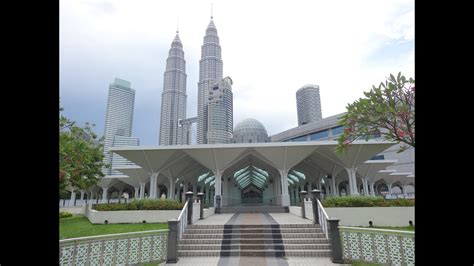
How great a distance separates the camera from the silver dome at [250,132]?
42375 millimetres

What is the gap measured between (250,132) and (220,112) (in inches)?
2004

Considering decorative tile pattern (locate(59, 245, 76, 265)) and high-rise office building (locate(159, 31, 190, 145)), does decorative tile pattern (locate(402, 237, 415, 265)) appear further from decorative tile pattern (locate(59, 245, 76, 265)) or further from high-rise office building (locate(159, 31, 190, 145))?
high-rise office building (locate(159, 31, 190, 145))

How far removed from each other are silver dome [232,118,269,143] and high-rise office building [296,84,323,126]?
56.6 metres

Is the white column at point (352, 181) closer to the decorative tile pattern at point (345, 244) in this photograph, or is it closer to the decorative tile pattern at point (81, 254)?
the decorative tile pattern at point (345, 244)

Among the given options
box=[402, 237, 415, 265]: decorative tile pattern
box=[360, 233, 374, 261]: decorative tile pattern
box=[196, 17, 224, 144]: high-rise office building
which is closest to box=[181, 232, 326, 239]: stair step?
box=[360, 233, 374, 261]: decorative tile pattern

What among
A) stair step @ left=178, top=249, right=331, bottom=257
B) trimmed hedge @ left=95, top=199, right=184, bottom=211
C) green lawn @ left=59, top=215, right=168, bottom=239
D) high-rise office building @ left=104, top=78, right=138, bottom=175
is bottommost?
green lawn @ left=59, top=215, right=168, bottom=239

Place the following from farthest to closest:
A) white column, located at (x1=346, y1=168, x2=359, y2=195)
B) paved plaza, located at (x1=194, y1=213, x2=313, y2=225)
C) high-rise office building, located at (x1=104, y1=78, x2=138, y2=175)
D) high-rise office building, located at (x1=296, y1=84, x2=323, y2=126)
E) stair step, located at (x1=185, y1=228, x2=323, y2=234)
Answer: high-rise office building, located at (x1=296, y1=84, x2=323, y2=126)
high-rise office building, located at (x1=104, y1=78, x2=138, y2=175)
white column, located at (x1=346, y1=168, x2=359, y2=195)
paved plaza, located at (x1=194, y1=213, x2=313, y2=225)
stair step, located at (x1=185, y1=228, x2=323, y2=234)

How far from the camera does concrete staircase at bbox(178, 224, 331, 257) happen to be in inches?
300

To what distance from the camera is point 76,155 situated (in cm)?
1266

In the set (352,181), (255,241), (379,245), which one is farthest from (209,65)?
(379,245)

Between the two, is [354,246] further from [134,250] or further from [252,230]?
[134,250]

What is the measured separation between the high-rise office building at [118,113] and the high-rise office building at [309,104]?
62.8m
